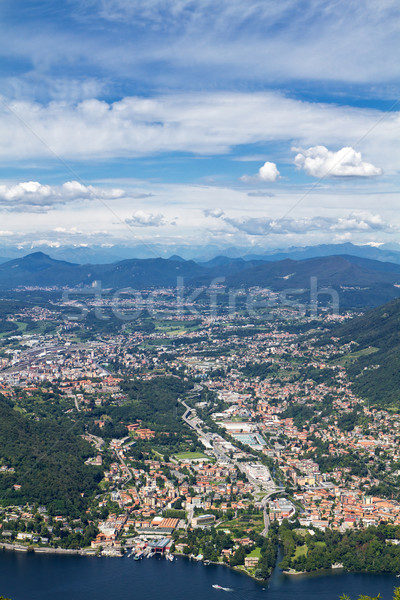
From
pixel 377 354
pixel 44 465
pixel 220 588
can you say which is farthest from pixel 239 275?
pixel 220 588

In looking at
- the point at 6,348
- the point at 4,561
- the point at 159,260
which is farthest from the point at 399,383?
the point at 159,260

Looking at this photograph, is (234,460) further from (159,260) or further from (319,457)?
(159,260)

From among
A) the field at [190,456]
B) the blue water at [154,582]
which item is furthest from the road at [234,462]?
the blue water at [154,582]

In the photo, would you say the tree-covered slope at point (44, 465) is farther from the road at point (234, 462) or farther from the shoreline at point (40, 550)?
the road at point (234, 462)

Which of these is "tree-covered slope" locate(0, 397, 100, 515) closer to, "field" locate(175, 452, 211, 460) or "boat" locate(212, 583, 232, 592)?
"field" locate(175, 452, 211, 460)

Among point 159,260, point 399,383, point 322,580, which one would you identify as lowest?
point 322,580

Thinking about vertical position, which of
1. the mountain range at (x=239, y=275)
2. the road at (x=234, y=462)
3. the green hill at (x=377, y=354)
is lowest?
the road at (x=234, y=462)

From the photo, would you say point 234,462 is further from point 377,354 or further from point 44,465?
point 377,354
